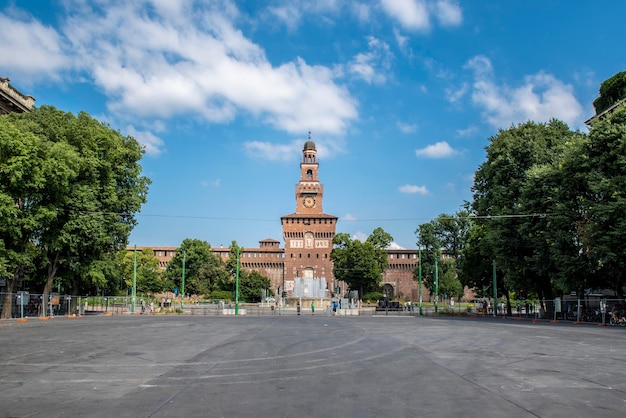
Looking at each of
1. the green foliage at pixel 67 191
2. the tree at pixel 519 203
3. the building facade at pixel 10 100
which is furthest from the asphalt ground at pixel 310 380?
the building facade at pixel 10 100

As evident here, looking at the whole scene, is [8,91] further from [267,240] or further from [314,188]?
[267,240]

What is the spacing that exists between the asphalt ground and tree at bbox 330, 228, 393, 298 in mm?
80312

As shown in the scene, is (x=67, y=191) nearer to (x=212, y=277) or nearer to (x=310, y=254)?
(x=212, y=277)

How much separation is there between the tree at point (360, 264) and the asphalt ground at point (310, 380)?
80.3 metres

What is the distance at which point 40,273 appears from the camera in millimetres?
45906

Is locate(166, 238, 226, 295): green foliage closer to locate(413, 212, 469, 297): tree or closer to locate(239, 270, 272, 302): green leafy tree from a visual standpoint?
locate(239, 270, 272, 302): green leafy tree

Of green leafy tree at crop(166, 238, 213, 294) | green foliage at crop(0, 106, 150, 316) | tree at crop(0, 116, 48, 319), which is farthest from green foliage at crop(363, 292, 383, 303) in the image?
tree at crop(0, 116, 48, 319)

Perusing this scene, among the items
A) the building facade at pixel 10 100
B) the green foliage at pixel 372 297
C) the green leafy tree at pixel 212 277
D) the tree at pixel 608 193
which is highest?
the building facade at pixel 10 100

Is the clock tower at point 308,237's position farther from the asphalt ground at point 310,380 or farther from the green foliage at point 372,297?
the asphalt ground at point 310,380

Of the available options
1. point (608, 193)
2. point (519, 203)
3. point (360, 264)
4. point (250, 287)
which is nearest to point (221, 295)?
point (250, 287)

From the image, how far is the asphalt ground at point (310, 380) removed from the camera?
733 cm

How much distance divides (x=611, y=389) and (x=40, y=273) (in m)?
46.6

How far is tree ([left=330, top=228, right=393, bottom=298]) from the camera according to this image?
96750 mm

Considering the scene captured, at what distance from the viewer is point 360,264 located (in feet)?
317
